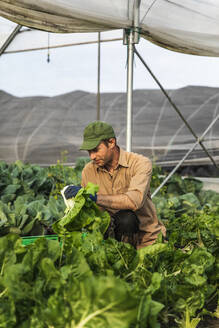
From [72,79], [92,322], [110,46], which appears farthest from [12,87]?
[92,322]

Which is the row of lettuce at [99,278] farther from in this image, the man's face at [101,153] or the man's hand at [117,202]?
the man's face at [101,153]

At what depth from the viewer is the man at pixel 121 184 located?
269 cm

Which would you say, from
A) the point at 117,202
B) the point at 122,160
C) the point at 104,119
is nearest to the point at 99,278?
the point at 117,202

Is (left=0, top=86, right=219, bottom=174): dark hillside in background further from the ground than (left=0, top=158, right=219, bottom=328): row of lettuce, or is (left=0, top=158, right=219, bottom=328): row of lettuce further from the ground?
(left=0, top=86, right=219, bottom=174): dark hillside in background

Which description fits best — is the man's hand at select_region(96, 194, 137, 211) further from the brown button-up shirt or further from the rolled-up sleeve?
the brown button-up shirt

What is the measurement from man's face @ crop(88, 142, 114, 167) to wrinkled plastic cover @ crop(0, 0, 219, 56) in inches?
53.6

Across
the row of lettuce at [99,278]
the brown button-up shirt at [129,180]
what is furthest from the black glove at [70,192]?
the brown button-up shirt at [129,180]

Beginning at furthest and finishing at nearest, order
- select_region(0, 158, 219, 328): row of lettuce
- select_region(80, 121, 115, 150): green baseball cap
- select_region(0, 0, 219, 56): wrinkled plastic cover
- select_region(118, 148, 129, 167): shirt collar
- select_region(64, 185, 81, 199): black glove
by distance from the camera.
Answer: select_region(0, 0, 219, 56): wrinkled plastic cover < select_region(118, 148, 129, 167): shirt collar < select_region(80, 121, 115, 150): green baseball cap < select_region(64, 185, 81, 199): black glove < select_region(0, 158, 219, 328): row of lettuce

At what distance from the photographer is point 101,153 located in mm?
2719

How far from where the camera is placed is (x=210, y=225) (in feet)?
9.35

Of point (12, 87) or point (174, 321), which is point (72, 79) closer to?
point (12, 87)

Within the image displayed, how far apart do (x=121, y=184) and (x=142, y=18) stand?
5.45 ft

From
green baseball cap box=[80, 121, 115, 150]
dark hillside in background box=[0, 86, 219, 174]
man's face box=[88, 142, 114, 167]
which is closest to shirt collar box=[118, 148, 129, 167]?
man's face box=[88, 142, 114, 167]

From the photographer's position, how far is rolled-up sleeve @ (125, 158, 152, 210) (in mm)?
2705
